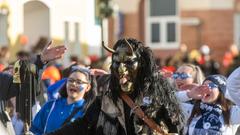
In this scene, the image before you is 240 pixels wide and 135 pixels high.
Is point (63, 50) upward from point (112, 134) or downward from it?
upward

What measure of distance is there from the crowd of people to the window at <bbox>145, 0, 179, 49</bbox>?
2766 cm

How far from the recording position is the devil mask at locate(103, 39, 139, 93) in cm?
452

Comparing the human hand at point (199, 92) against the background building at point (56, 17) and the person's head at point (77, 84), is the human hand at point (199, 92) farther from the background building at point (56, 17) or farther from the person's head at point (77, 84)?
the background building at point (56, 17)

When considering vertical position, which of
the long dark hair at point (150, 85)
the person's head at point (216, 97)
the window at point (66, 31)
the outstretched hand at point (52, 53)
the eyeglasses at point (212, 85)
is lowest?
the person's head at point (216, 97)

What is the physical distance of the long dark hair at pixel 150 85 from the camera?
454cm

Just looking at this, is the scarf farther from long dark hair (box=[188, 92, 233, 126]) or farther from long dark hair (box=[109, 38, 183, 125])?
long dark hair (box=[109, 38, 183, 125])

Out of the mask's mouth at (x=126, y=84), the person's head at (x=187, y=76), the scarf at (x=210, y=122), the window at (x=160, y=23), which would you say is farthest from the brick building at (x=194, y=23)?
the mask's mouth at (x=126, y=84)

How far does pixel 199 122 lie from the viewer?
5902 mm

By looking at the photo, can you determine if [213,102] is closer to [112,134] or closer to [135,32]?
[112,134]

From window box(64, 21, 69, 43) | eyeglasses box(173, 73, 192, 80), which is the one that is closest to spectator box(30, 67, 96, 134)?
window box(64, 21, 69, 43)

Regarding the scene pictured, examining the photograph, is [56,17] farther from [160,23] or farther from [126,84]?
[160,23]

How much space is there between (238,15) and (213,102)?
28532mm

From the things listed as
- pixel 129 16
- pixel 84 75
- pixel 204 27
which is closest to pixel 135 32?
pixel 129 16

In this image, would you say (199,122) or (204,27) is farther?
(204,27)
